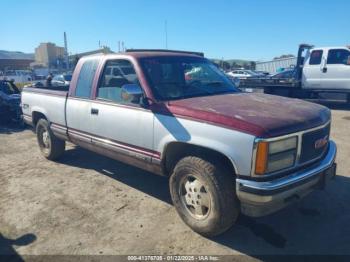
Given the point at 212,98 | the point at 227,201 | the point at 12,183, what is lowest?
the point at 12,183

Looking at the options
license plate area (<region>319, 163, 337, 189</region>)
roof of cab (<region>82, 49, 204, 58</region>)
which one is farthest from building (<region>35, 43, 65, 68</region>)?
license plate area (<region>319, 163, 337, 189</region>)

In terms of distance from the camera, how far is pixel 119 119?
409cm

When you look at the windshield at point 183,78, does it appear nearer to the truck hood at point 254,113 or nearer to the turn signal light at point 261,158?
the truck hood at point 254,113

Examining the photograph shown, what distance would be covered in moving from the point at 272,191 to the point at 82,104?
3152mm

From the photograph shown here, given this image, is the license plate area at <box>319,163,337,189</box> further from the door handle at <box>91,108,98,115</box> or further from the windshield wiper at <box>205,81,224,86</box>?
the door handle at <box>91,108,98,115</box>

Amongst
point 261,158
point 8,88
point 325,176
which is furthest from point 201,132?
point 8,88

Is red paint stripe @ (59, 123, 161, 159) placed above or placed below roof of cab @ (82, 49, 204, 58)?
below

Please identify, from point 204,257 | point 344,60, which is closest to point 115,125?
point 204,257

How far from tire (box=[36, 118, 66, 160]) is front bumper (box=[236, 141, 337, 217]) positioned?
4097mm

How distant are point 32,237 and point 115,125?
1.63 m

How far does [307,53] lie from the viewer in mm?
12375

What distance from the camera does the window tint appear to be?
11576mm

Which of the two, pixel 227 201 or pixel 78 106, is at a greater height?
pixel 78 106

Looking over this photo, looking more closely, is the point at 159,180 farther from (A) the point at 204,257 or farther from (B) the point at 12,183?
(B) the point at 12,183
